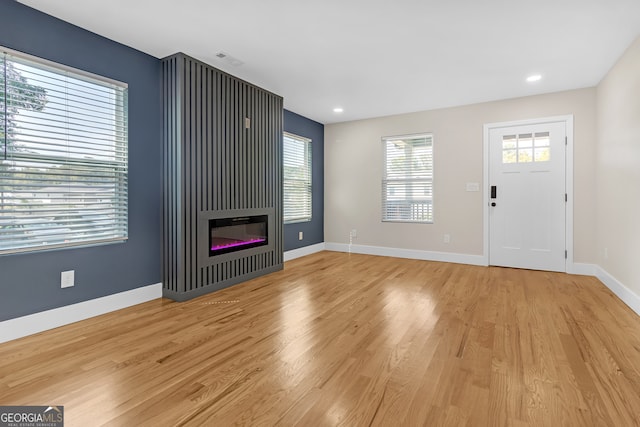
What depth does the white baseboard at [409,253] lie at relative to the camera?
492 cm

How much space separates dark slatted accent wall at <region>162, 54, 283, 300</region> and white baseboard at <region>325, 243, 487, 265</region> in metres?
2.19

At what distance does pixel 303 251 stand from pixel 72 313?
355 centimetres

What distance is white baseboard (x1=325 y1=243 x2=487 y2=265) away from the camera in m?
4.92

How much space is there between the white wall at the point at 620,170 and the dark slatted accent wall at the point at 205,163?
12.9 ft

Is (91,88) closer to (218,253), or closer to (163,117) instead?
(163,117)

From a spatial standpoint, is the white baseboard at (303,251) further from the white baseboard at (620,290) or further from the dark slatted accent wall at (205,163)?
the white baseboard at (620,290)

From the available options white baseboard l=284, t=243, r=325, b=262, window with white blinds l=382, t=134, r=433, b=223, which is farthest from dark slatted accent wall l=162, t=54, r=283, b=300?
window with white blinds l=382, t=134, r=433, b=223

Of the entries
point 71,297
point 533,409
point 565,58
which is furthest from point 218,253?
point 565,58

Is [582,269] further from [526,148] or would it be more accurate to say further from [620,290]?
[526,148]

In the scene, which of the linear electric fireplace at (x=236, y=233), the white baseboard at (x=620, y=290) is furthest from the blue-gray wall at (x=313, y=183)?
the white baseboard at (x=620, y=290)

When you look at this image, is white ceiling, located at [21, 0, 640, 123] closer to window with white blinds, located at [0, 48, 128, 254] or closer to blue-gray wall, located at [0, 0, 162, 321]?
blue-gray wall, located at [0, 0, 162, 321]

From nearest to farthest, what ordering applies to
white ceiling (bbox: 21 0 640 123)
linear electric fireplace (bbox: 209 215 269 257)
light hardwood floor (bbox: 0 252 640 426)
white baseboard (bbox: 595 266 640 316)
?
light hardwood floor (bbox: 0 252 640 426) → white ceiling (bbox: 21 0 640 123) → white baseboard (bbox: 595 266 640 316) → linear electric fireplace (bbox: 209 215 269 257)

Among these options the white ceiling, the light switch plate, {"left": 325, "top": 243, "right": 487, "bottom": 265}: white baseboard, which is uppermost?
the white ceiling

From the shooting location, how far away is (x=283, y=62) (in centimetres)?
340
